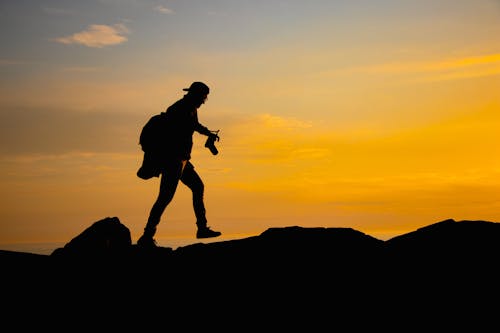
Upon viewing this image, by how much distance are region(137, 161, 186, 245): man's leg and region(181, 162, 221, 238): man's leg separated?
0.44 meters

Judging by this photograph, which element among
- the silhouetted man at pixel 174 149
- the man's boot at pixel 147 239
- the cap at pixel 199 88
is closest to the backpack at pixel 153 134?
the silhouetted man at pixel 174 149

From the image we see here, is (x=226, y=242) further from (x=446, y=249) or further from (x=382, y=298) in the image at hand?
(x=446, y=249)

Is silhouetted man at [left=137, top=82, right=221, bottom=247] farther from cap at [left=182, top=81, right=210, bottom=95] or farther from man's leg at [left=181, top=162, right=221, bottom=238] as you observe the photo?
man's leg at [left=181, top=162, right=221, bottom=238]

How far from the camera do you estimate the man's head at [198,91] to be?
1387 centimetres

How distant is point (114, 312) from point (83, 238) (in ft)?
8.30

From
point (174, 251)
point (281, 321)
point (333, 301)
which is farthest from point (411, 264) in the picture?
point (174, 251)

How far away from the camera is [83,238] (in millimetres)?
14297

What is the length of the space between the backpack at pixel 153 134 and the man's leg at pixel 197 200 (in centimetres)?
88

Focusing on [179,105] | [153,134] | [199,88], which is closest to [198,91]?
[199,88]

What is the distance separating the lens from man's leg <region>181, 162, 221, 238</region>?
47.0ft

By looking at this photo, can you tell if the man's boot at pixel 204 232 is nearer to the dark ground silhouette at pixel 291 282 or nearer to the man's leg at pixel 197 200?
the man's leg at pixel 197 200

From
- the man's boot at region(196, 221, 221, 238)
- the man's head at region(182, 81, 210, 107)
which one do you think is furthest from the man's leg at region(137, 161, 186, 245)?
the man's head at region(182, 81, 210, 107)

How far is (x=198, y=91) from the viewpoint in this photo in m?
13.9

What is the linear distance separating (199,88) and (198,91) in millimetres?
66
